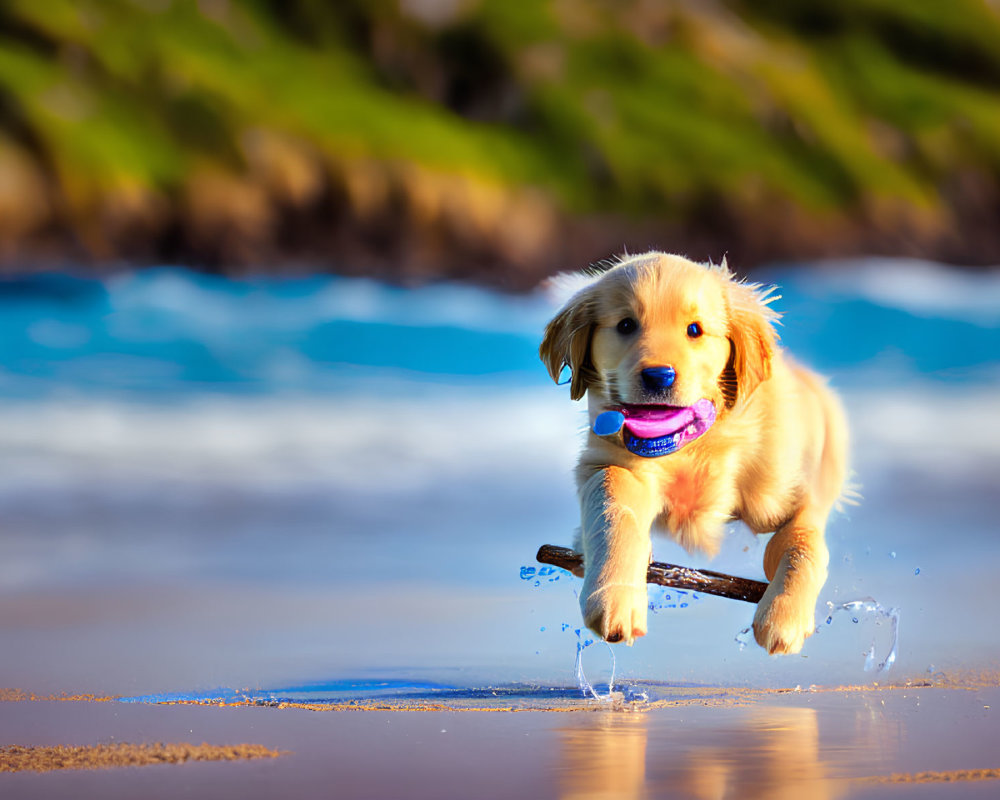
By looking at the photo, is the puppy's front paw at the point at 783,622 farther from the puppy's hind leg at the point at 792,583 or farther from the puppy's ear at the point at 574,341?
the puppy's ear at the point at 574,341

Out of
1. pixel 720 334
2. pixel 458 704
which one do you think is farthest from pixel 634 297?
pixel 458 704

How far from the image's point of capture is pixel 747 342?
4.21 m

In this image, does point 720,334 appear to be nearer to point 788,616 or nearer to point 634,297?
point 634,297

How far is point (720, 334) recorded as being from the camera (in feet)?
13.7

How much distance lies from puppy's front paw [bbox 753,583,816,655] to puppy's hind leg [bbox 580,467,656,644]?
0.44 metres

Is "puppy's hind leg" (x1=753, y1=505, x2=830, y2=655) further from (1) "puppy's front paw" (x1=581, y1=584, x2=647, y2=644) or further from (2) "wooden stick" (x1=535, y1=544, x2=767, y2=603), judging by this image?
(1) "puppy's front paw" (x1=581, y1=584, x2=647, y2=644)

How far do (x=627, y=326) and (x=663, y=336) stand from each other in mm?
151

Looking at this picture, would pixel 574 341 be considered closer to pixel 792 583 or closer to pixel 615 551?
pixel 615 551

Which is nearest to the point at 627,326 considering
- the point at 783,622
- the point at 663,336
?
the point at 663,336

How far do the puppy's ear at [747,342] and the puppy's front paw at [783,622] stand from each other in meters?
0.73

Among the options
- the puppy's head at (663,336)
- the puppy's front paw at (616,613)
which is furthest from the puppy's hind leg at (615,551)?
the puppy's head at (663,336)

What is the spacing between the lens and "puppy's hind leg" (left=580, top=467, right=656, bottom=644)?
3.71 meters

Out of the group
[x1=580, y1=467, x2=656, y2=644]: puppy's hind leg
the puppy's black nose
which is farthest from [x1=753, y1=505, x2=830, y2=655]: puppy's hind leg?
the puppy's black nose

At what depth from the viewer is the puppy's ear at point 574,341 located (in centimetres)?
428
